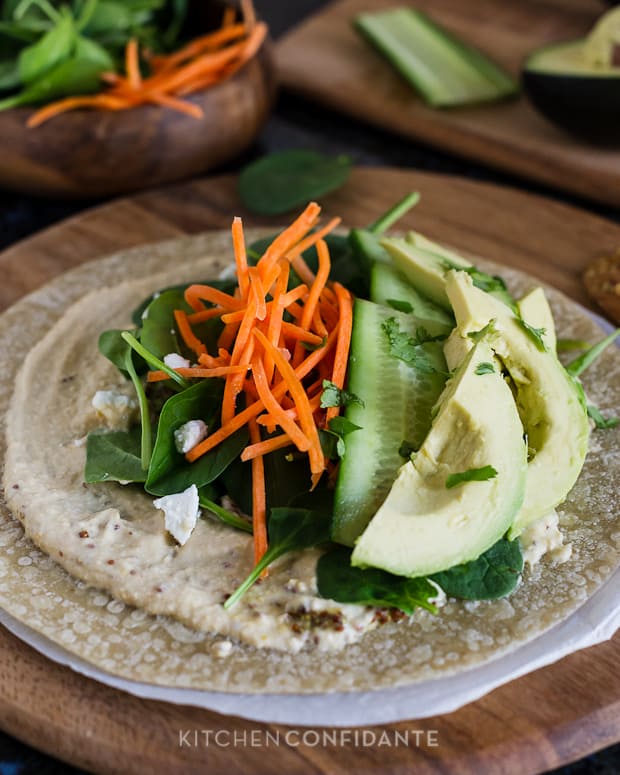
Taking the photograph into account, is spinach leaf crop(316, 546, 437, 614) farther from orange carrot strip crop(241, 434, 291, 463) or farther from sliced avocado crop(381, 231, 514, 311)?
sliced avocado crop(381, 231, 514, 311)

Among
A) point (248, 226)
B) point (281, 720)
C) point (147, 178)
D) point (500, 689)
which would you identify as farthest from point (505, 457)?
point (147, 178)

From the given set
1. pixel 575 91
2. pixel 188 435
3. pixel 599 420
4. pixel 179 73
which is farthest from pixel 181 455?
pixel 575 91

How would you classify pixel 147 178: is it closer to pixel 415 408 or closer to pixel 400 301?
pixel 400 301

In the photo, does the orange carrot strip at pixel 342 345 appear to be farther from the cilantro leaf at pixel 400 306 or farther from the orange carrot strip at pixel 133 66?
the orange carrot strip at pixel 133 66

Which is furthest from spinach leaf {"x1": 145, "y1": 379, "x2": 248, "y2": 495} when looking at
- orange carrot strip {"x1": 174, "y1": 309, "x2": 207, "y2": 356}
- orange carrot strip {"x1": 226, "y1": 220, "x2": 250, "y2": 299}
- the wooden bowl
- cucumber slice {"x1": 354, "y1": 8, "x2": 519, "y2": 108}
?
cucumber slice {"x1": 354, "y1": 8, "x2": 519, "y2": 108}

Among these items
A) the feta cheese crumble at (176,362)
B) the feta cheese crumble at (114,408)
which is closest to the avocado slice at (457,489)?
the feta cheese crumble at (176,362)
